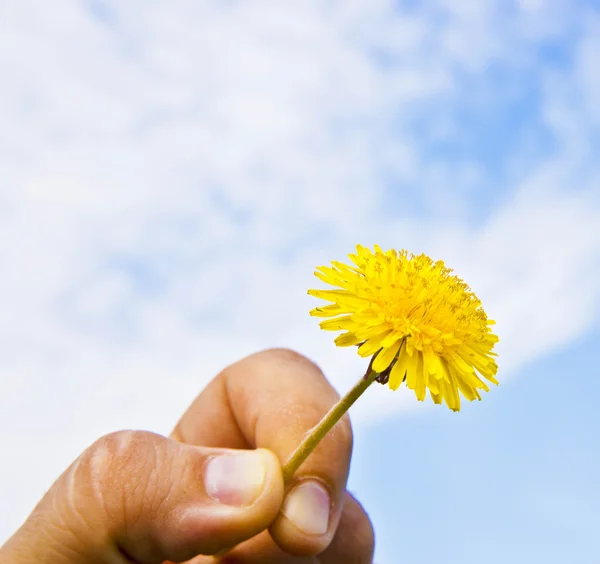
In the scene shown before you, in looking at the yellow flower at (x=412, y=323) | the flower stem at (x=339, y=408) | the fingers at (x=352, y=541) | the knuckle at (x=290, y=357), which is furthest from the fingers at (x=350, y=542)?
the yellow flower at (x=412, y=323)

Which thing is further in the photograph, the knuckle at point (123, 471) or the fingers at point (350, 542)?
the fingers at point (350, 542)

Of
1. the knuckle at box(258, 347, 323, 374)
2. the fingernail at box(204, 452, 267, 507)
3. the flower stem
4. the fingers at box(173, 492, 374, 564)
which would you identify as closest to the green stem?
the flower stem

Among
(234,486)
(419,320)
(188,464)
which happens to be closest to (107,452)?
(188,464)

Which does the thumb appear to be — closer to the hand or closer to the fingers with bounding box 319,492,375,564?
the hand

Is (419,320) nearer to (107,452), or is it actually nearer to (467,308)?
(467,308)

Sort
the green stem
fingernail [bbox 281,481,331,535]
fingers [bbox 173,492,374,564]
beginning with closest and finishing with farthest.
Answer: the green stem < fingernail [bbox 281,481,331,535] < fingers [bbox 173,492,374,564]

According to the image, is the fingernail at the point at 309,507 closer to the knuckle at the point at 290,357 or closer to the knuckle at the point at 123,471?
the knuckle at the point at 123,471

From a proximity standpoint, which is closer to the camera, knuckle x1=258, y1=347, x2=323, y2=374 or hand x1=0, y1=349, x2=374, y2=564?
hand x1=0, y1=349, x2=374, y2=564
